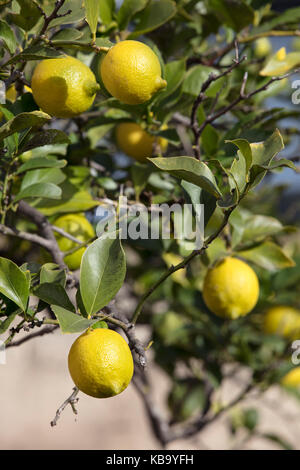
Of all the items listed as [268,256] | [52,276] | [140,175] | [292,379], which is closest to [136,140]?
[140,175]

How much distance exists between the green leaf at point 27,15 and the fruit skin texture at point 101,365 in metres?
0.40

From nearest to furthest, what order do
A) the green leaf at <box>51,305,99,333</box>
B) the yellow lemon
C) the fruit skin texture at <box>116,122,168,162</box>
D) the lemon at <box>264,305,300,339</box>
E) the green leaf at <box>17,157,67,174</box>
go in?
the green leaf at <box>51,305,99,333</box> → the green leaf at <box>17,157,67,174</box> → the fruit skin texture at <box>116,122,168,162</box> → the lemon at <box>264,305,300,339</box> → the yellow lemon

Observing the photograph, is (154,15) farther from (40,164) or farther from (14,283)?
(14,283)

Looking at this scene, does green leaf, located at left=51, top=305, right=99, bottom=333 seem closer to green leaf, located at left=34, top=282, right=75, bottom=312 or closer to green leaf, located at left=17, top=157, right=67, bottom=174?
green leaf, located at left=34, top=282, right=75, bottom=312

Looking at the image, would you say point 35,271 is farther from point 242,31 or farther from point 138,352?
point 242,31

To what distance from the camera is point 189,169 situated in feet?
1.86

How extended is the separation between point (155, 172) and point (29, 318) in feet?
1.31

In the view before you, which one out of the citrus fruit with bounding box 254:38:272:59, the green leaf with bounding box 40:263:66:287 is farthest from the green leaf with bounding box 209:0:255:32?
the green leaf with bounding box 40:263:66:287

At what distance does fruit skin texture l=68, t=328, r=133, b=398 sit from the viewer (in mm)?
553

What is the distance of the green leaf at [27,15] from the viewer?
611mm

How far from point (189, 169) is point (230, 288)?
0.31 metres

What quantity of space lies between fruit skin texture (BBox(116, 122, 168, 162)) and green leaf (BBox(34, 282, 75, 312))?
1.41ft

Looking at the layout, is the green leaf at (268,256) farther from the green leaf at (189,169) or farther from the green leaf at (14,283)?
the green leaf at (14,283)
